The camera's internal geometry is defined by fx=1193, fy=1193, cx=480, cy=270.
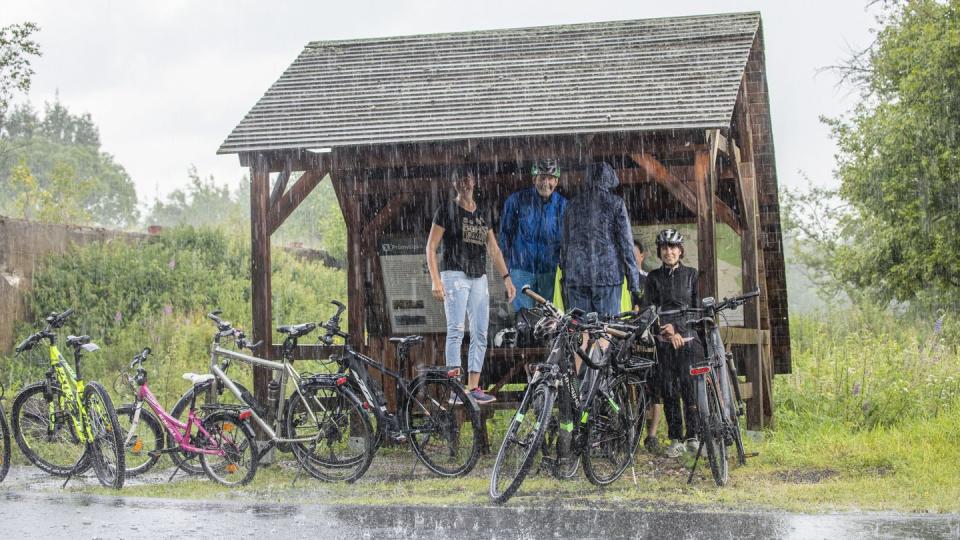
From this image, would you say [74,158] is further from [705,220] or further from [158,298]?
[705,220]

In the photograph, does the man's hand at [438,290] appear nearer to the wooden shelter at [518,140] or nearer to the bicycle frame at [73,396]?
the wooden shelter at [518,140]

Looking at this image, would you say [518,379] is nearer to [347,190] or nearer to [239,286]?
[347,190]

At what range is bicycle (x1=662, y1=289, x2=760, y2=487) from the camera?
8.41 meters

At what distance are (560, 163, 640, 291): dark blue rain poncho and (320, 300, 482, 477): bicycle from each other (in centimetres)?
137

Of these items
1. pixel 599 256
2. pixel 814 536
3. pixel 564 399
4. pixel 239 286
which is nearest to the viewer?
pixel 814 536

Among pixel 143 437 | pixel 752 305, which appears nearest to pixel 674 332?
pixel 752 305

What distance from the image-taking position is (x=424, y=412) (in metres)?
9.46

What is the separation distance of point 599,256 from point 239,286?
14.0 meters

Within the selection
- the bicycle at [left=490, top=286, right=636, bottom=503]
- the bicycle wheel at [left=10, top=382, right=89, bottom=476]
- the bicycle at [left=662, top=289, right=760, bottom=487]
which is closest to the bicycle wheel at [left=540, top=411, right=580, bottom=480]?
the bicycle at [left=490, top=286, right=636, bottom=503]

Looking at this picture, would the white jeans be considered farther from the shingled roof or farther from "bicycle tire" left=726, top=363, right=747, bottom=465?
"bicycle tire" left=726, top=363, right=747, bottom=465

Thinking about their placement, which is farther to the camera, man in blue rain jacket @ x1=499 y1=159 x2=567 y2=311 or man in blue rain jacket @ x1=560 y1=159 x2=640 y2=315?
man in blue rain jacket @ x1=499 y1=159 x2=567 y2=311

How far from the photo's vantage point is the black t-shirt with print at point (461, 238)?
32.7 ft

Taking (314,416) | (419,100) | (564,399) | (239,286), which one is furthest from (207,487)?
(239,286)

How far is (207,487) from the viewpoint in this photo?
29.7 feet
